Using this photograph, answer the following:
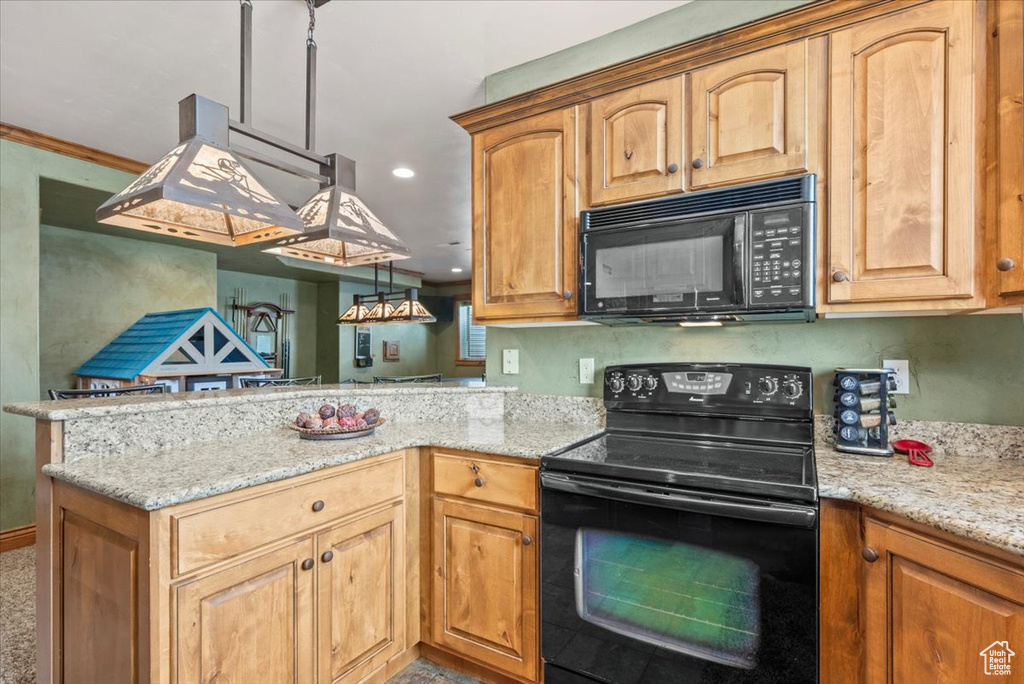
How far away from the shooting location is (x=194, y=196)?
138 centimetres

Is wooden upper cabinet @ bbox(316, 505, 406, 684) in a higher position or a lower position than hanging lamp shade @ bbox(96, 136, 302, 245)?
lower

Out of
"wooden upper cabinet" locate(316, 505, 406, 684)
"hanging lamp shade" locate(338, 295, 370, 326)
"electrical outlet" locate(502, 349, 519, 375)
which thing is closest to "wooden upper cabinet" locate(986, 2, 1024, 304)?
"electrical outlet" locate(502, 349, 519, 375)

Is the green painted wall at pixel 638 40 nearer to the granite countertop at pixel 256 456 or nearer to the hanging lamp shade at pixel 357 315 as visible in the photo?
the granite countertop at pixel 256 456

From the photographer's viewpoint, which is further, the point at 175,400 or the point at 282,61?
the point at 282,61

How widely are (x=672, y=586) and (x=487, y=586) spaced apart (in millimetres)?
674

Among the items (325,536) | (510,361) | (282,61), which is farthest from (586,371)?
(282,61)

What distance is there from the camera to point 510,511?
68.5 inches

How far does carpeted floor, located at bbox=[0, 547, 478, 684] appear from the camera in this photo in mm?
1886

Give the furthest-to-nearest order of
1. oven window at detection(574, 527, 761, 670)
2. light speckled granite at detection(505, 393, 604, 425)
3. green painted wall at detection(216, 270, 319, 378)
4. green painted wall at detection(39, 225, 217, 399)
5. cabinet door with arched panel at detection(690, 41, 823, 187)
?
green painted wall at detection(216, 270, 319, 378) → green painted wall at detection(39, 225, 217, 399) → light speckled granite at detection(505, 393, 604, 425) → cabinet door with arched panel at detection(690, 41, 823, 187) → oven window at detection(574, 527, 761, 670)

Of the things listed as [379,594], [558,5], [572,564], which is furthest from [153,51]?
[572,564]

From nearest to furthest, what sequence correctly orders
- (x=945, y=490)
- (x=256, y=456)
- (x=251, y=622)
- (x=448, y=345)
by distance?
1. (x=945, y=490)
2. (x=251, y=622)
3. (x=256, y=456)
4. (x=448, y=345)

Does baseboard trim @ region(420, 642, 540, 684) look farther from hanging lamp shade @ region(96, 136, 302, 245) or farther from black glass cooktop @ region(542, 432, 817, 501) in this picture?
hanging lamp shade @ region(96, 136, 302, 245)

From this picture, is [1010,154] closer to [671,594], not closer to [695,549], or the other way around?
[695,549]

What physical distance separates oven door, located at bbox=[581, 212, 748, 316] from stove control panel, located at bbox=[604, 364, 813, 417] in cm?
34
